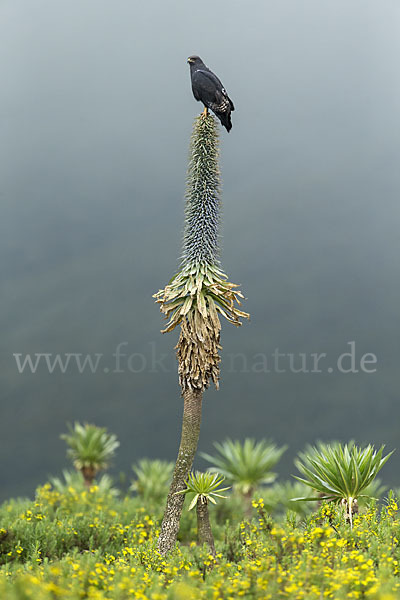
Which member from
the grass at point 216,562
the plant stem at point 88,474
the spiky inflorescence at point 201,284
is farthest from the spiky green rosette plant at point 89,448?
the spiky inflorescence at point 201,284

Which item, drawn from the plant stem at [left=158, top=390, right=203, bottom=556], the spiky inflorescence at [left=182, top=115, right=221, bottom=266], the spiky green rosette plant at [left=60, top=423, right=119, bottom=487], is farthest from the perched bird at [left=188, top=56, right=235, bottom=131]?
the spiky green rosette plant at [left=60, top=423, right=119, bottom=487]

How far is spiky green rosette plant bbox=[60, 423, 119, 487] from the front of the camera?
676 inches

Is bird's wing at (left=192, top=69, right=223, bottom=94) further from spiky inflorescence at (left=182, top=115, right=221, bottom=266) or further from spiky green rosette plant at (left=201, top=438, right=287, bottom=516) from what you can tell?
spiky green rosette plant at (left=201, top=438, right=287, bottom=516)

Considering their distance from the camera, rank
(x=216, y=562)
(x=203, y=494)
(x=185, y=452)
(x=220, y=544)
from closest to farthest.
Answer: (x=216, y=562) → (x=203, y=494) → (x=185, y=452) → (x=220, y=544)

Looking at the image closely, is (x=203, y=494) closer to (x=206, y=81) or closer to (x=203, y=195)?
(x=203, y=195)

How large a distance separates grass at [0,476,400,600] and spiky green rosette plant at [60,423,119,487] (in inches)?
183

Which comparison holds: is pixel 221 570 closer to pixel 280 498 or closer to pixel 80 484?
pixel 280 498

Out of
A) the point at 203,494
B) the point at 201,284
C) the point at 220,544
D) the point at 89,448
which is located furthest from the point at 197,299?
the point at 89,448

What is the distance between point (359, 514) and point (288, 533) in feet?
7.39

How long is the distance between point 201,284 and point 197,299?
29 centimetres

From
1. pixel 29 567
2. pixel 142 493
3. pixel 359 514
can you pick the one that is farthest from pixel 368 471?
pixel 142 493

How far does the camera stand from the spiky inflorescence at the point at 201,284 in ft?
30.9

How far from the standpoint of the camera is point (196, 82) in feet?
32.1

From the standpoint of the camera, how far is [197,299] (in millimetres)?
9492
